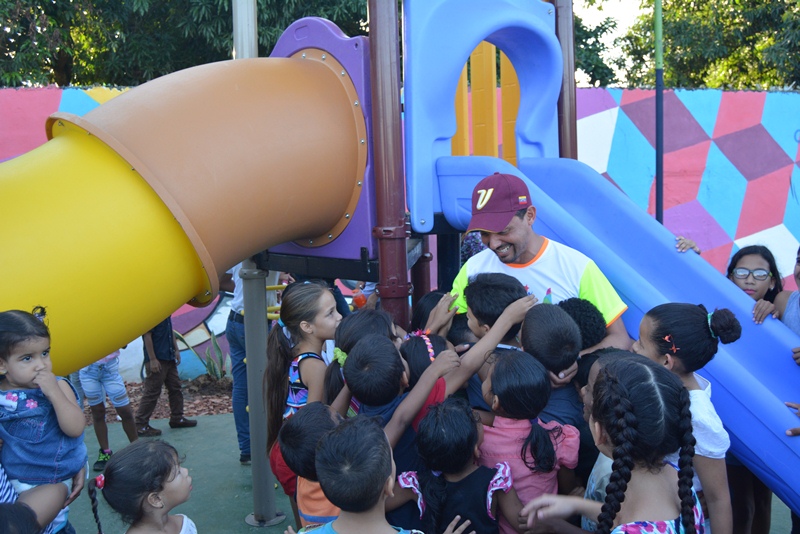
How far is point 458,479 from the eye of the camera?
2287 millimetres

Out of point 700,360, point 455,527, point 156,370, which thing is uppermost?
point 700,360

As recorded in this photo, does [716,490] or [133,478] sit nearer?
[133,478]

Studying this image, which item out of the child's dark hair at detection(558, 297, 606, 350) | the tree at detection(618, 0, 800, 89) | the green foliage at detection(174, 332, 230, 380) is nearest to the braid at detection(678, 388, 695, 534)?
the child's dark hair at detection(558, 297, 606, 350)

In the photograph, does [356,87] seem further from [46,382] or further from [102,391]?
[102,391]

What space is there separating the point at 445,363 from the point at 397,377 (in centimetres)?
17

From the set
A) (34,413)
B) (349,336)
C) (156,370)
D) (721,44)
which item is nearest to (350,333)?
(349,336)

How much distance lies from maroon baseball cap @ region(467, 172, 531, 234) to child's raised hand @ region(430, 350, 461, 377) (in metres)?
0.70

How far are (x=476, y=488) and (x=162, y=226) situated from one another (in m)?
1.45

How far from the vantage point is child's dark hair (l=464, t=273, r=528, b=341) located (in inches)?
108

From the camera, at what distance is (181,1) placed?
32.7 feet

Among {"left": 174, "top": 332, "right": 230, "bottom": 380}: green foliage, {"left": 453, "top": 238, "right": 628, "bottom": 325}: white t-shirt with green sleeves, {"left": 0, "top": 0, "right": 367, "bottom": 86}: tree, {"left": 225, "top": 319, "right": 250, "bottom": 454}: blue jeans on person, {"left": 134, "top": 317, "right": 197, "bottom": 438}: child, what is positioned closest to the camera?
{"left": 453, "top": 238, "right": 628, "bottom": 325}: white t-shirt with green sleeves

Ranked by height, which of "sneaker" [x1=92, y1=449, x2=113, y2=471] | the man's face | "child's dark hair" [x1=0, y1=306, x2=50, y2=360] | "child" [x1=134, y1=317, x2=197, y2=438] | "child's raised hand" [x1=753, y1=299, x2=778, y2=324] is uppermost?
the man's face

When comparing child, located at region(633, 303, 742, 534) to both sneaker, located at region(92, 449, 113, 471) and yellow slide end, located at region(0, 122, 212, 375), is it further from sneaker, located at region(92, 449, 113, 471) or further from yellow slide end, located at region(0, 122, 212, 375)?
sneaker, located at region(92, 449, 113, 471)

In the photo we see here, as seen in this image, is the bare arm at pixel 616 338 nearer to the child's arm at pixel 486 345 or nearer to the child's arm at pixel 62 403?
the child's arm at pixel 486 345
